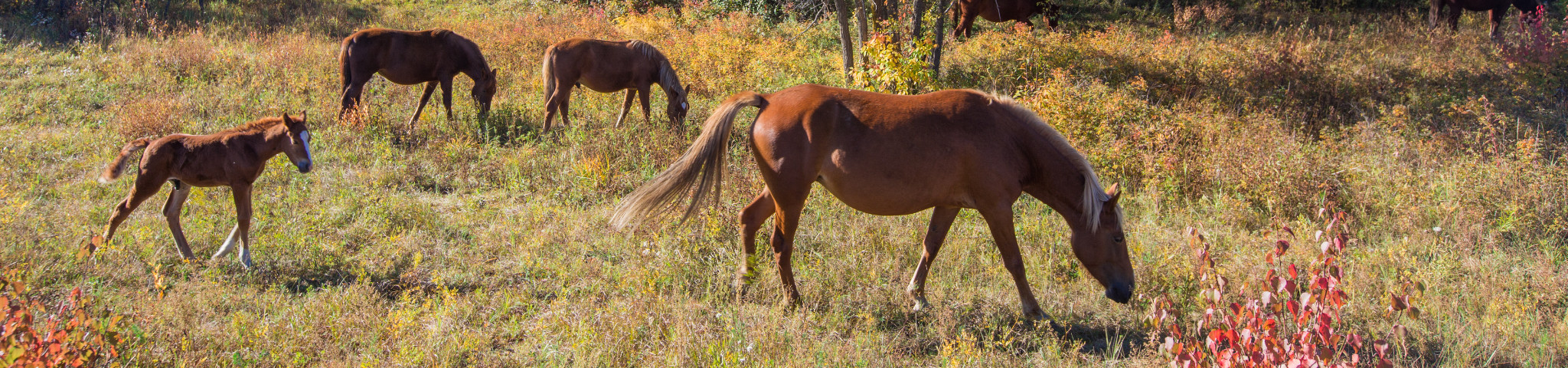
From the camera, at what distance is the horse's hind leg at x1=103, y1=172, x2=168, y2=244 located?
15.6 feet

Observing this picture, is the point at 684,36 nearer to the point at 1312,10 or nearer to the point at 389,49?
the point at 389,49

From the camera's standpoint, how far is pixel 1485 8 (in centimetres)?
1183

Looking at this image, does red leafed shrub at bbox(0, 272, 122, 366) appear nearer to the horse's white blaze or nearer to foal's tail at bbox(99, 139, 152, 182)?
foal's tail at bbox(99, 139, 152, 182)

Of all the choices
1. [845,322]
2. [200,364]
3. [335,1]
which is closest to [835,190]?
[845,322]

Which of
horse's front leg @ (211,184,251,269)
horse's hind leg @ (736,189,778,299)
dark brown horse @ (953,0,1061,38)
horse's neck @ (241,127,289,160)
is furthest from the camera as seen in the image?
dark brown horse @ (953,0,1061,38)

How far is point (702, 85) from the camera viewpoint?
1038cm

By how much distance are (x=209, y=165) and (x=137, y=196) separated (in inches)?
16.7

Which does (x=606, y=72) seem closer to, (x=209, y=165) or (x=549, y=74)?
(x=549, y=74)

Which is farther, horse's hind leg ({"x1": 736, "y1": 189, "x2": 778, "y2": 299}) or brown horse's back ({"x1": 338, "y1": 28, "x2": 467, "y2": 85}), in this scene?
brown horse's back ({"x1": 338, "y1": 28, "x2": 467, "y2": 85})

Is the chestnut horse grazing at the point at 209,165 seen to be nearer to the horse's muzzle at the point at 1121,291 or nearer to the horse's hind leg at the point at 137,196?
the horse's hind leg at the point at 137,196

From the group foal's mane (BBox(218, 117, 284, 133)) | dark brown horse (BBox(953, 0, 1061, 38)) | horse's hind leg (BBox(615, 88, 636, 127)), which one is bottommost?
dark brown horse (BBox(953, 0, 1061, 38))

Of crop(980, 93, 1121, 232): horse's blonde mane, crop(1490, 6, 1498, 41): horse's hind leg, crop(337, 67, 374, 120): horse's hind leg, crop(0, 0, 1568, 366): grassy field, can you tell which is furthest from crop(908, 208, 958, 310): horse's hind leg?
crop(1490, 6, 1498, 41): horse's hind leg

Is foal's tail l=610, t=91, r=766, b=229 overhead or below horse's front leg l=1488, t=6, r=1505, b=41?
overhead

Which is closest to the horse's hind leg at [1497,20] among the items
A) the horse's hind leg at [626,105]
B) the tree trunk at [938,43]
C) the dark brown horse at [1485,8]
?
the dark brown horse at [1485,8]
